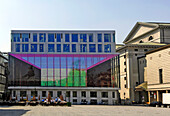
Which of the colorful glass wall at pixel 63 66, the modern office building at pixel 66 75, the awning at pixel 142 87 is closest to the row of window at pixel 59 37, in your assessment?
the modern office building at pixel 66 75

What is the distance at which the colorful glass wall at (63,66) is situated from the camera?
85.8m

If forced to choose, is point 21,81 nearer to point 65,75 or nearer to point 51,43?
point 65,75

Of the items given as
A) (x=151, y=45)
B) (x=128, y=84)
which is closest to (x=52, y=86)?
(x=128, y=84)

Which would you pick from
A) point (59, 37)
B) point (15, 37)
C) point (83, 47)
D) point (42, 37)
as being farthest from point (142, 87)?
point (15, 37)

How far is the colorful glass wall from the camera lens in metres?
85.8

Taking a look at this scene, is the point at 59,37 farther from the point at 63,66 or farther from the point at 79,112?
the point at 79,112

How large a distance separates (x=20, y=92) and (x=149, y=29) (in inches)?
1951

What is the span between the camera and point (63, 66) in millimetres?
86750

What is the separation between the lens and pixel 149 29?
102938 millimetres

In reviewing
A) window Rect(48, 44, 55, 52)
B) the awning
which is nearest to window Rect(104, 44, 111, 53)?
the awning

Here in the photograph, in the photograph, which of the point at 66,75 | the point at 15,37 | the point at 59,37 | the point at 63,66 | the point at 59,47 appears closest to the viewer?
the point at 66,75

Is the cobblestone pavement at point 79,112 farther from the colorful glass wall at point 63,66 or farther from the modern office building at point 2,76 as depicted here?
the modern office building at point 2,76

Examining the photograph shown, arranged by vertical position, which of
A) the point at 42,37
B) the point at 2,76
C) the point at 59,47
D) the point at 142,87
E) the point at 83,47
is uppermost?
the point at 42,37

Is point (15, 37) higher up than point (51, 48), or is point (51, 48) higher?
point (15, 37)
